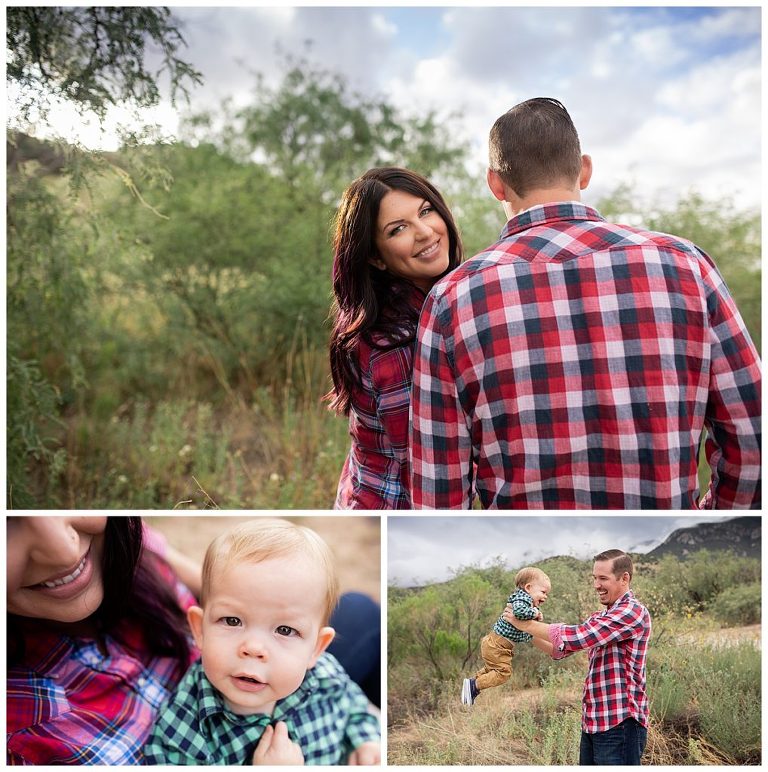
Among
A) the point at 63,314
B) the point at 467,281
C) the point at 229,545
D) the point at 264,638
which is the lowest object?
the point at 264,638

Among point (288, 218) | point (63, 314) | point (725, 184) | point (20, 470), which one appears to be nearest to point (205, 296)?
A: point (288, 218)

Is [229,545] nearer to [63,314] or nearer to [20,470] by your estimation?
[20,470]

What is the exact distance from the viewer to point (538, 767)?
153cm

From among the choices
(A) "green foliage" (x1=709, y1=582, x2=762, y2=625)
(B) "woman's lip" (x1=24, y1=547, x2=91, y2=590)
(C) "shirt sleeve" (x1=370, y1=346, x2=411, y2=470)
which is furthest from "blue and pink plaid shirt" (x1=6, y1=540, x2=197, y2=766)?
(A) "green foliage" (x1=709, y1=582, x2=762, y2=625)

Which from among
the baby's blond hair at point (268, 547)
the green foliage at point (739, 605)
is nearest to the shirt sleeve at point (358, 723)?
the baby's blond hair at point (268, 547)

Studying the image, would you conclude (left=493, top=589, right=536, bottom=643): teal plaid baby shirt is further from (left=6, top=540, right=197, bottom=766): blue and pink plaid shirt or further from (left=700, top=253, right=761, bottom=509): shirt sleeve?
(left=6, top=540, right=197, bottom=766): blue and pink plaid shirt

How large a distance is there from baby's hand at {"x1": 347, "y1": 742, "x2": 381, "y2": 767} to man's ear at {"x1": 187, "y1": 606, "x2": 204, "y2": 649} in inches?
16.0

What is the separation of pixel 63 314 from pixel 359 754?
3.13 metres

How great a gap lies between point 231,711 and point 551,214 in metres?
1.18

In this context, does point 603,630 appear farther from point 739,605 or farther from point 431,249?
point 431,249

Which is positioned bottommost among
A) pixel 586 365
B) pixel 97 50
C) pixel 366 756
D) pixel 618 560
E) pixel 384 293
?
pixel 366 756

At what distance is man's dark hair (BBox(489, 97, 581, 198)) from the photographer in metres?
1.42

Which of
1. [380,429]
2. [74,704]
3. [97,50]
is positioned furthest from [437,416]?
[97,50]

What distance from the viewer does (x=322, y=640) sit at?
152 cm
